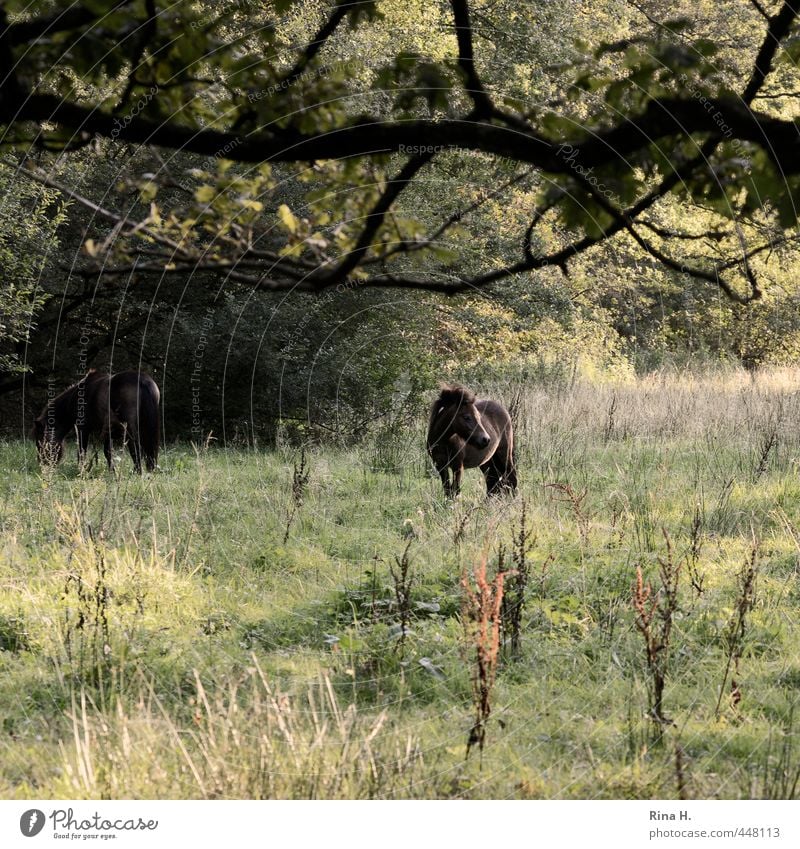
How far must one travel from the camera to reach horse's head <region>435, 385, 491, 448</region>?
1032cm

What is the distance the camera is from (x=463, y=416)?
10.3 m

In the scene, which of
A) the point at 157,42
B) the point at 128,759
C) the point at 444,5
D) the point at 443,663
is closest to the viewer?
the point at 128,759

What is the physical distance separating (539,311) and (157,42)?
15.8 ft

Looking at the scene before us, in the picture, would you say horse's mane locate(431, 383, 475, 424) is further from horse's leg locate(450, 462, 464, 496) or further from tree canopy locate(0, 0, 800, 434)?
tree canopy locate(0, 0, 800, 434)

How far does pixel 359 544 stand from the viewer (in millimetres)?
8430

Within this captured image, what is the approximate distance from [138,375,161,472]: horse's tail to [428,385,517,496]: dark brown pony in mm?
4574

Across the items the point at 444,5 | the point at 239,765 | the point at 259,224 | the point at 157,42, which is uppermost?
the point at 444,5

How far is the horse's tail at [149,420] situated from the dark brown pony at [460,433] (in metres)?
4.57

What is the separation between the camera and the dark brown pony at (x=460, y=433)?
10.3 m

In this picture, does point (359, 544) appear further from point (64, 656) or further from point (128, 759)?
point (128, 759)

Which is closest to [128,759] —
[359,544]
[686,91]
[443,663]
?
[443,663]

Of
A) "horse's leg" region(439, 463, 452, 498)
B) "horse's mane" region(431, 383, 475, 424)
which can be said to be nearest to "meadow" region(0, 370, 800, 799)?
"horse's leg" region(439, 463, 452, 498)

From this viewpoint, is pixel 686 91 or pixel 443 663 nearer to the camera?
pixel 686 91

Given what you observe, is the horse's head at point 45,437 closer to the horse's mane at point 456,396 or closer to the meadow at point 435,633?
the meadow at point 435,633
